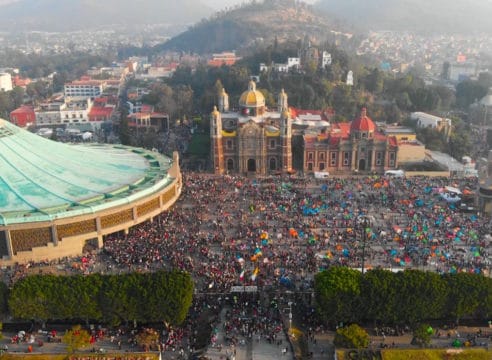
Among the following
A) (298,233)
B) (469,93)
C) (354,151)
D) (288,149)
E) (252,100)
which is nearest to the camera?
(298,233)

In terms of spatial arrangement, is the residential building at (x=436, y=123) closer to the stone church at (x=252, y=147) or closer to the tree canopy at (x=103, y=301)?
the stone church at (x=252, y=147)

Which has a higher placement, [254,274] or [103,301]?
[103,301]

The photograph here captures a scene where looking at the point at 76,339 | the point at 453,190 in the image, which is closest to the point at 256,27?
the point at 453,190

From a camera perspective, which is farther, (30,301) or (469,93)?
(469,93)

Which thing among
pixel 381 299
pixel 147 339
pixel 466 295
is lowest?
pixel 147 339

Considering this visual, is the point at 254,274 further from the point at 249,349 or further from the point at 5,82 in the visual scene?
the point at 5,82
